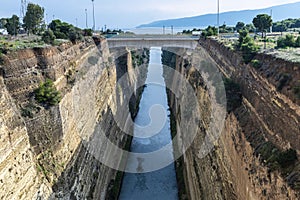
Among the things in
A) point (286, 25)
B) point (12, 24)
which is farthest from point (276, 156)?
point (286, 25)

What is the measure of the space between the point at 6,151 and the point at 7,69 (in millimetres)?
4287

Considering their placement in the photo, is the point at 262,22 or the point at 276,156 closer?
the point at 276,156

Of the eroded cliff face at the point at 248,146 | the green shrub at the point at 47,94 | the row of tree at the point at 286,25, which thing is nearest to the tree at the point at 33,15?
the green shrub at the point at 47,94

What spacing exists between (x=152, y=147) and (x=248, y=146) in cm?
1875

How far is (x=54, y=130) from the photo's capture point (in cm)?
1728

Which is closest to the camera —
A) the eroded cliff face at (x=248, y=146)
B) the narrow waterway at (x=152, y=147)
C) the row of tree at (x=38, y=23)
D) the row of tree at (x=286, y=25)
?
the eroded cliff face at (x=248, y=146)

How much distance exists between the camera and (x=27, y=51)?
17.4 m

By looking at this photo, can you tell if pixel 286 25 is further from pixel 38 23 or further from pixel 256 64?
pixel 256 64

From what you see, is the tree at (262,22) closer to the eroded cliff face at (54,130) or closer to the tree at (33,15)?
the eroded cliff face at (54,130)

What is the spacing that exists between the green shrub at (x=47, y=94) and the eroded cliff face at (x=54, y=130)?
277 millimetres

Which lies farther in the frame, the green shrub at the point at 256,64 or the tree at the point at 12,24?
the tree at the point at 12,24

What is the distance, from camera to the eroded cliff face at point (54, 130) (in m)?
13.6

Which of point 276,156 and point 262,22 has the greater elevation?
point 262,22

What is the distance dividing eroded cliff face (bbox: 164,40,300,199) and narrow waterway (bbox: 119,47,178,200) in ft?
4.94
